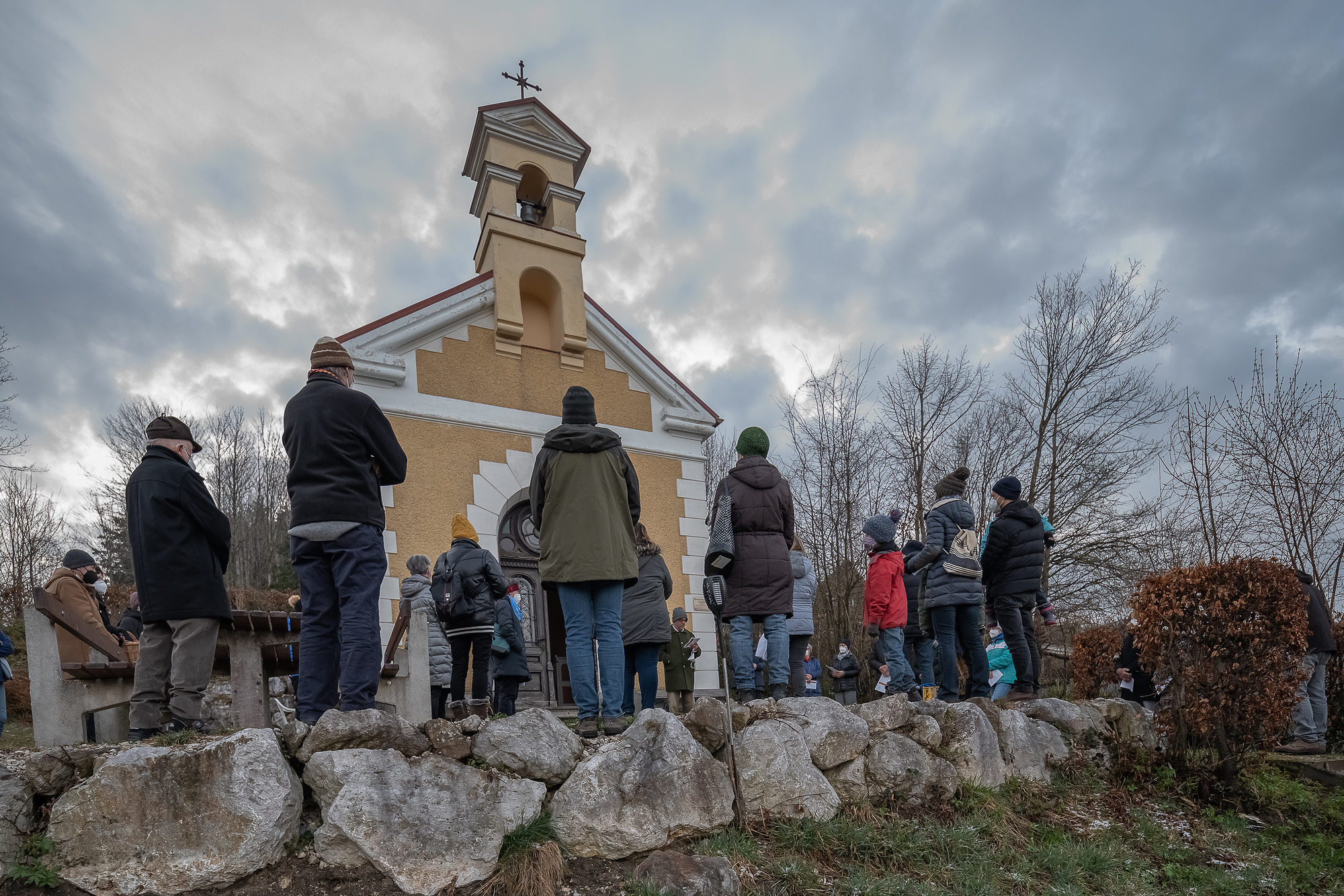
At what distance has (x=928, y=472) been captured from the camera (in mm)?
16188

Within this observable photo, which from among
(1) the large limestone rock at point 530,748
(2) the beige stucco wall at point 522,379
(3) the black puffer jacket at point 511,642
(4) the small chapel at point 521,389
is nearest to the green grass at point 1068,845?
(1) the large limestone rock at point 530,748

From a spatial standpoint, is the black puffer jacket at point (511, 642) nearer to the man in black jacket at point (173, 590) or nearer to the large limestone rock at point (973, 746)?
the man in black jacket at point (173, 590)

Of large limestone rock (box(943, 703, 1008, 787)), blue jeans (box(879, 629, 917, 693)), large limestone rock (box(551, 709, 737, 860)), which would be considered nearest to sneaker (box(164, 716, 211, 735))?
large limestone rock (box(551, 709, 737, 860))

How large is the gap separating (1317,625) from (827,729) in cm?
483

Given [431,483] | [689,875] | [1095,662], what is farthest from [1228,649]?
[431,483]

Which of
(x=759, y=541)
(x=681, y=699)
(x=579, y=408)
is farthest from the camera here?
(x=681, y=699)

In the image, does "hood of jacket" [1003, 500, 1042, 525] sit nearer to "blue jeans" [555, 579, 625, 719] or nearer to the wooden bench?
"blue jeans" [555, 579, 625, 719]

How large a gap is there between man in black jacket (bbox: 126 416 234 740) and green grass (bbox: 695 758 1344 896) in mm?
2534

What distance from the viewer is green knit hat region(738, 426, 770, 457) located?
542cm

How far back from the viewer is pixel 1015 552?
5918 millimetres

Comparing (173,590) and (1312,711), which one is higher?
(173,590)

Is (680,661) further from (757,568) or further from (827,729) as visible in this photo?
(827,729)

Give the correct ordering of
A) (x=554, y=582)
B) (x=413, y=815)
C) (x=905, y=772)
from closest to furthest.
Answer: (x=413, y=815), (x=554, y=582), (x=905, y=772)

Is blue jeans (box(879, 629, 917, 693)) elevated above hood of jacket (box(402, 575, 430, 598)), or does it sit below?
below
